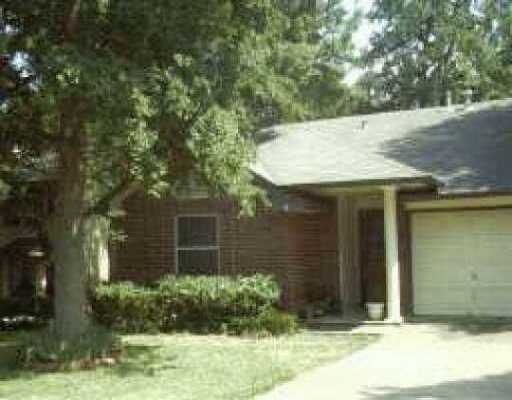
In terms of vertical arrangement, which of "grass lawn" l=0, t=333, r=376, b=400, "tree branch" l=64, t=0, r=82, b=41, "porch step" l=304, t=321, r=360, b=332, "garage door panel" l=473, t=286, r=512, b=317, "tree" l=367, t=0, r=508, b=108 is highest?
"tree" l=367, t=0, r=508, b=108

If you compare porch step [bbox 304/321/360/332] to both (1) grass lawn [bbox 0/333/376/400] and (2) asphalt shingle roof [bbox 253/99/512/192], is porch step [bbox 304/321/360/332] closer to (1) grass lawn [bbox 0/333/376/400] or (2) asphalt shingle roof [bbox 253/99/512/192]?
(1) grass lawn [bbox 0/333/376/400]

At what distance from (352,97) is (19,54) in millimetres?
30079

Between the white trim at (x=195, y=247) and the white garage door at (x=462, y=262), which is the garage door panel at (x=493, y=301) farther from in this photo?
the white trim at (x=195, y=247)

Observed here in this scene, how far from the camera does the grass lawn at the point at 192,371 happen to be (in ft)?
36.5

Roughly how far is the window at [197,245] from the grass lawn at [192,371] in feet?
10.7

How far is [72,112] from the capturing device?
13.1 meters

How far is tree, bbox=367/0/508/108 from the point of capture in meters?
39.4

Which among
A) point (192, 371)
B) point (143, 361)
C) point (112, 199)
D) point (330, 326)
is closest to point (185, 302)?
point (330, 326)

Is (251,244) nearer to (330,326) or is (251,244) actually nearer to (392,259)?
(330,326)

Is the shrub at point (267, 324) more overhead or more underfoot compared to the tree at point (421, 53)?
more underfoot

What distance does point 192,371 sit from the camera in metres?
12.6

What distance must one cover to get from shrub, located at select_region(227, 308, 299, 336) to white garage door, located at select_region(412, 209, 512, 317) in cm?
364

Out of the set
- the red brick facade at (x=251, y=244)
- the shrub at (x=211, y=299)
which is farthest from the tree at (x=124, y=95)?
the red brick facade at (x=251, y=244)

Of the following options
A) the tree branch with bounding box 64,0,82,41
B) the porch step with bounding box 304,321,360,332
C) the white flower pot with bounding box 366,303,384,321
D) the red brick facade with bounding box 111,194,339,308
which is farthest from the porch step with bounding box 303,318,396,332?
the tree branch with bounding box 64,0,82,41
